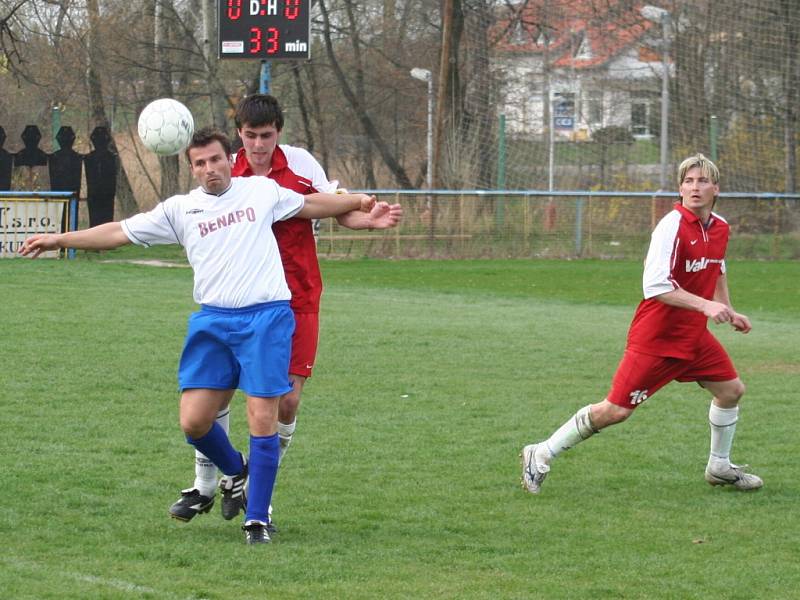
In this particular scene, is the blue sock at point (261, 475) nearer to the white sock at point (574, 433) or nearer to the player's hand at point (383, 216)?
the player's hand at point (383, 216)

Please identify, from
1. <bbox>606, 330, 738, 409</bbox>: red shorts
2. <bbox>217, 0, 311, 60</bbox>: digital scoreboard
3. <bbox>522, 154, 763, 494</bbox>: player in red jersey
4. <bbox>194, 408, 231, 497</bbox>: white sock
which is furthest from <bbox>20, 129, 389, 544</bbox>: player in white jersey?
<bbox>217, 0, 311, 60</bbox>: digital scoreboard

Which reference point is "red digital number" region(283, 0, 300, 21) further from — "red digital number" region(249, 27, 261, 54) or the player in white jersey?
the player in white jersey

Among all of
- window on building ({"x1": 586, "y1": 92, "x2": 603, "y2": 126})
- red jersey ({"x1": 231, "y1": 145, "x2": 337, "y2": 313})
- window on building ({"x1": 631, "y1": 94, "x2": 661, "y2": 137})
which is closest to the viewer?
red jersey ({"x1": 231, "y1": 145, "x2": 337, "y2": 313})

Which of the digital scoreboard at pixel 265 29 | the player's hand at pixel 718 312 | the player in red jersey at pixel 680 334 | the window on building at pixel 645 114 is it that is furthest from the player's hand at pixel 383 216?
the window on building at pixel 645 114

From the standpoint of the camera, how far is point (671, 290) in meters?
Answer: 6.11

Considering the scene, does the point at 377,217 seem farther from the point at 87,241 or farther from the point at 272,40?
the point at 272,40

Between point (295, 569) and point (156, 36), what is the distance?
25.8 meters

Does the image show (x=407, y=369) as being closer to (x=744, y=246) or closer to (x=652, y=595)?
(x=652, y=595)

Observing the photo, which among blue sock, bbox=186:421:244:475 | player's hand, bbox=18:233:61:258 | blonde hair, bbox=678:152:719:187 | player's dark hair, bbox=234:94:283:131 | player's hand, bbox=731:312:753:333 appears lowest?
blue sock, bbox=186:421:244:475

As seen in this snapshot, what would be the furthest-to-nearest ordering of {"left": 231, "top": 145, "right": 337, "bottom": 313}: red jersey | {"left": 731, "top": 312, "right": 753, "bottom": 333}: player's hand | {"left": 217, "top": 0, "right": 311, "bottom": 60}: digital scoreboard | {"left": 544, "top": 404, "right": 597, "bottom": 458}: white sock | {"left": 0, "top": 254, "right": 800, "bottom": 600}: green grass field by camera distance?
1. {"left": 217, "top": 0, "right": 311, "bottom": 60}: digital scoreboard
2. {"left": 544, "top": 404, "right": 597, "bottom": 458}: white sock
3. {"left": 731, "top": 312, "right": 753, "bottom": 333}: player's hand
4. {"left": 231, "top": 145, "right": 337, "bottom": 313}: red jersey
5. {"left": 0, "top": 254, "right": 800, "bottom": 600}: green grass field

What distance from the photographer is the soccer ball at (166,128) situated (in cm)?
700

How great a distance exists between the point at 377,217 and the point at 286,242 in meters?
0.45

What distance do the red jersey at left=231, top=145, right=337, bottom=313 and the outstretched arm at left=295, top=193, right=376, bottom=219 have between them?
0.18m

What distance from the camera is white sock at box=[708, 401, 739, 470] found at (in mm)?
6664
